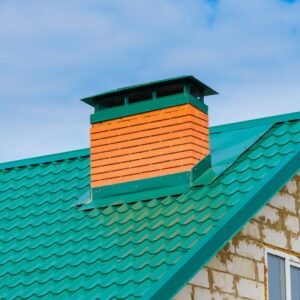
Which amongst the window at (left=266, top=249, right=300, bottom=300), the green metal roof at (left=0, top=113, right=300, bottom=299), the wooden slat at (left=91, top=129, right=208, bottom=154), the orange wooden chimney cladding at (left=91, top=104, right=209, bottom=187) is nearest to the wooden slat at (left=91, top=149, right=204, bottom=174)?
the orange wooden chimney cladding at (left=91, top=104, right=209, bottom=187)

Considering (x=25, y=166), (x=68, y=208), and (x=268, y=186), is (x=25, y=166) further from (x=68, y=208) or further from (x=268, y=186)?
(x=268, y=186)

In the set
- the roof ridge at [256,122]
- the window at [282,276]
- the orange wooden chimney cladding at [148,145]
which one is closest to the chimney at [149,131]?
the orange wooden chimney cladding at [148,145]

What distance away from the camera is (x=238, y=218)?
11.3 metres

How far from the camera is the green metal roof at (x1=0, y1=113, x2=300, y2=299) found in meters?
10.9

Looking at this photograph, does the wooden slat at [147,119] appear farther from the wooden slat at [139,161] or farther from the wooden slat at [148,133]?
the wooden slat at [139,161]

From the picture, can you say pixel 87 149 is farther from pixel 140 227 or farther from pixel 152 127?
Result: pixel 140 227

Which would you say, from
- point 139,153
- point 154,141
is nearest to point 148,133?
point 154,141

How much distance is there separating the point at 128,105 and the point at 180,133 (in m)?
0.91

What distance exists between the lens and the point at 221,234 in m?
11.1

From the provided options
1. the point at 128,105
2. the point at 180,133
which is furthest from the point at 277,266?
the point at 128,105

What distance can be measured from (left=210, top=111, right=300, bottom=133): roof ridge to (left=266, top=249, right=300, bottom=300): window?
1.89 meters

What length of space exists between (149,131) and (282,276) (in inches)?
96.7

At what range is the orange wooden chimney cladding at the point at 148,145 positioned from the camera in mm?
13266

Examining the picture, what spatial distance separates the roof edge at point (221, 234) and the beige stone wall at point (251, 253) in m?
0.43
